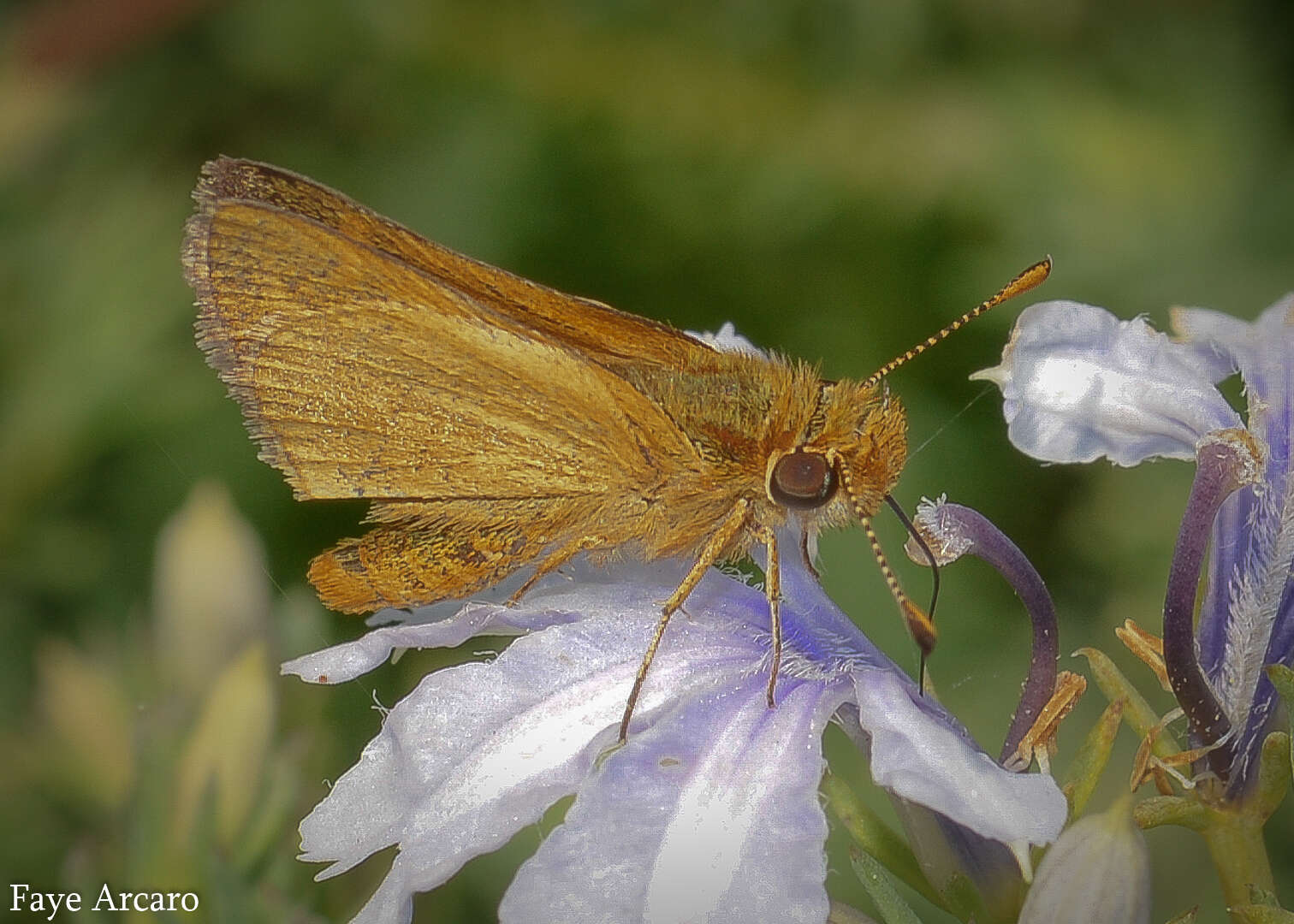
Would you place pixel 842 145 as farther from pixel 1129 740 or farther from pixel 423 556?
pixel 423 556

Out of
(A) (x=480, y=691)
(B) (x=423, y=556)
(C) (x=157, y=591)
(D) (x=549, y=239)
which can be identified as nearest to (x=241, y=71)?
(D) (x=549, y=239)

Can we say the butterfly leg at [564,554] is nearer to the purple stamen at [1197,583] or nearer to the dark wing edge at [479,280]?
the dark wing edge at [479,280]

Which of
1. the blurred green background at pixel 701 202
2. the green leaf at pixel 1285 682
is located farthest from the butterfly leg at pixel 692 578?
the blurred green background at pixel 701 202

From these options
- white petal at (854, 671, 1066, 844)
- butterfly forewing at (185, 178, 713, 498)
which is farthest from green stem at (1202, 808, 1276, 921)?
butterfly forewing at (185, 178, 713, 498)

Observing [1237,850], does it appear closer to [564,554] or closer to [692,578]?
[692,578]

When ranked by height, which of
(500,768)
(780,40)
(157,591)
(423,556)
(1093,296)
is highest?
(780,40)

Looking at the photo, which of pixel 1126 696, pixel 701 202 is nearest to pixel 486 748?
pixel 1126 696
